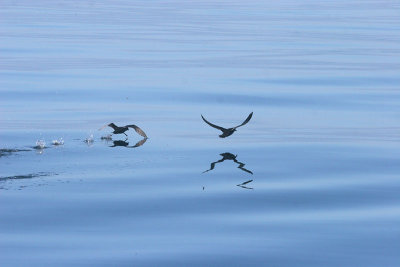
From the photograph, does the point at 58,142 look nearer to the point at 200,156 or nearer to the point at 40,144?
the point at 40,144

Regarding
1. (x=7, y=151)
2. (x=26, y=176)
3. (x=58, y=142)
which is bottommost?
(x=26, y=176)

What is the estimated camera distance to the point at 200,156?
38.0ft

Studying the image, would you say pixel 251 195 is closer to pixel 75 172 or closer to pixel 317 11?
pixel 75 172

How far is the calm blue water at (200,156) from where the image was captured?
7656 millimetres

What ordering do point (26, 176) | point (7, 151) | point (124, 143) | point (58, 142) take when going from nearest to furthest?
point (26, 176) → point (7, 151) → point (58, 142) → point (124, 143)

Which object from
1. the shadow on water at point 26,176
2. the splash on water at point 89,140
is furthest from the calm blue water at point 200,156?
the splash on water at point 89,140

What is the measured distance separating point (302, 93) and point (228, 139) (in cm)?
475

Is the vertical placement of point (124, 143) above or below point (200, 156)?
above

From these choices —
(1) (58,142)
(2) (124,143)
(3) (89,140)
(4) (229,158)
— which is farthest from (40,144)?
(4) (229,158)

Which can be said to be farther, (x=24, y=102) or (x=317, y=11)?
(x=317, y=11)

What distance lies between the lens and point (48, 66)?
21.6 metres

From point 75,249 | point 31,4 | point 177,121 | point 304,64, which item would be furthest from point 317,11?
point 75,249

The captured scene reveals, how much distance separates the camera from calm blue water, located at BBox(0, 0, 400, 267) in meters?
7.66

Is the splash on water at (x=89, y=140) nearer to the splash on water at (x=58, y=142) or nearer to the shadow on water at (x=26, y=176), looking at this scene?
the splash on water at (x=58, y=142)
